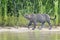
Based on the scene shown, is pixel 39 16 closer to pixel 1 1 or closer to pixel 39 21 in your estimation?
pixel 39 21

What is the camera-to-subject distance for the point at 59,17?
693 inches

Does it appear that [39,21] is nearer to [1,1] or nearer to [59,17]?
[59,17]

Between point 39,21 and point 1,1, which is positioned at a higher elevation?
point 1,1

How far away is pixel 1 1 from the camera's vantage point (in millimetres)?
16922

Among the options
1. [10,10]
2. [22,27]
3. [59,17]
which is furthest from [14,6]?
[59,17]

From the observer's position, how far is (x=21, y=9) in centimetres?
1741

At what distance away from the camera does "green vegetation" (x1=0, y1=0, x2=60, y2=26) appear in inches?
669

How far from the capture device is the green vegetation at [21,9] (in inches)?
669

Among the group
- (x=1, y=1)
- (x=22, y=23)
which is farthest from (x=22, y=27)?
(x=1, y=1)

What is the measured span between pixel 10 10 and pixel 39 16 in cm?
157

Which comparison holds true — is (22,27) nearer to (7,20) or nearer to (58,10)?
(7,20)

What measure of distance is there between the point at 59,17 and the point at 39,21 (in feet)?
3.61

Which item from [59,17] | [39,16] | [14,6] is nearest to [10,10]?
[14,6]

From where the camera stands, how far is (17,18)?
56.4ft
